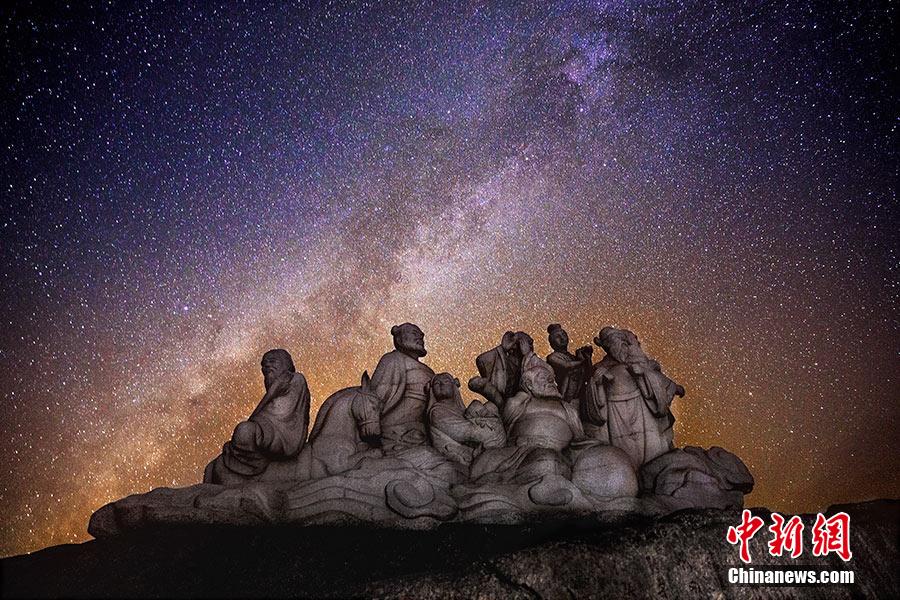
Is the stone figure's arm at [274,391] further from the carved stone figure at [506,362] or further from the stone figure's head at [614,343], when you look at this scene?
the stone figure's head at [614,343]

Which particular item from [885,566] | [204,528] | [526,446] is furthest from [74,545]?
[885,566]

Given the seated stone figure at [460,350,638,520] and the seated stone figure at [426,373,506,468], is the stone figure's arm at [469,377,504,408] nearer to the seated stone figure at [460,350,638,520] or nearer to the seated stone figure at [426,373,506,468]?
the seated stone figure at [460,350,638,520]

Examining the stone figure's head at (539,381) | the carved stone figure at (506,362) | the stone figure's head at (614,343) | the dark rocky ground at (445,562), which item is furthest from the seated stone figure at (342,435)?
the stone figure's head at (614,343)

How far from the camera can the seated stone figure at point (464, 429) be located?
A: 7352 mm

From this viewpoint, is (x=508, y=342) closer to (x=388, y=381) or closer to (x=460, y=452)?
(x=388, y=381)

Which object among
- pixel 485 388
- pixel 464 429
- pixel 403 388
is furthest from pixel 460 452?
pixel 485 388

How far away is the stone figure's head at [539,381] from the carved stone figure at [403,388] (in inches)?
55.9

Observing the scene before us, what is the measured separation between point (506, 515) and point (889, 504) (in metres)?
4.07

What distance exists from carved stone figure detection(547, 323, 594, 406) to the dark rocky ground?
2.99 metres

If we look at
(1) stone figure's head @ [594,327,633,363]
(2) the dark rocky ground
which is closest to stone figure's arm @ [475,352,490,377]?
(1) stone figure's head @ [594,327,633,363]

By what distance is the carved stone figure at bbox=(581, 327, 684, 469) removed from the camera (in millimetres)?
7668

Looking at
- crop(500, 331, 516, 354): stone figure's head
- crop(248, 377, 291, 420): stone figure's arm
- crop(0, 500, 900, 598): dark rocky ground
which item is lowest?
crop(0, 500, 900, 598): dark rocky ground

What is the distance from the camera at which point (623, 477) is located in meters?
6.50

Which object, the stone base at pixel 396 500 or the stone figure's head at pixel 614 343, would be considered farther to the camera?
the stone figure's head at pixel 614 343
